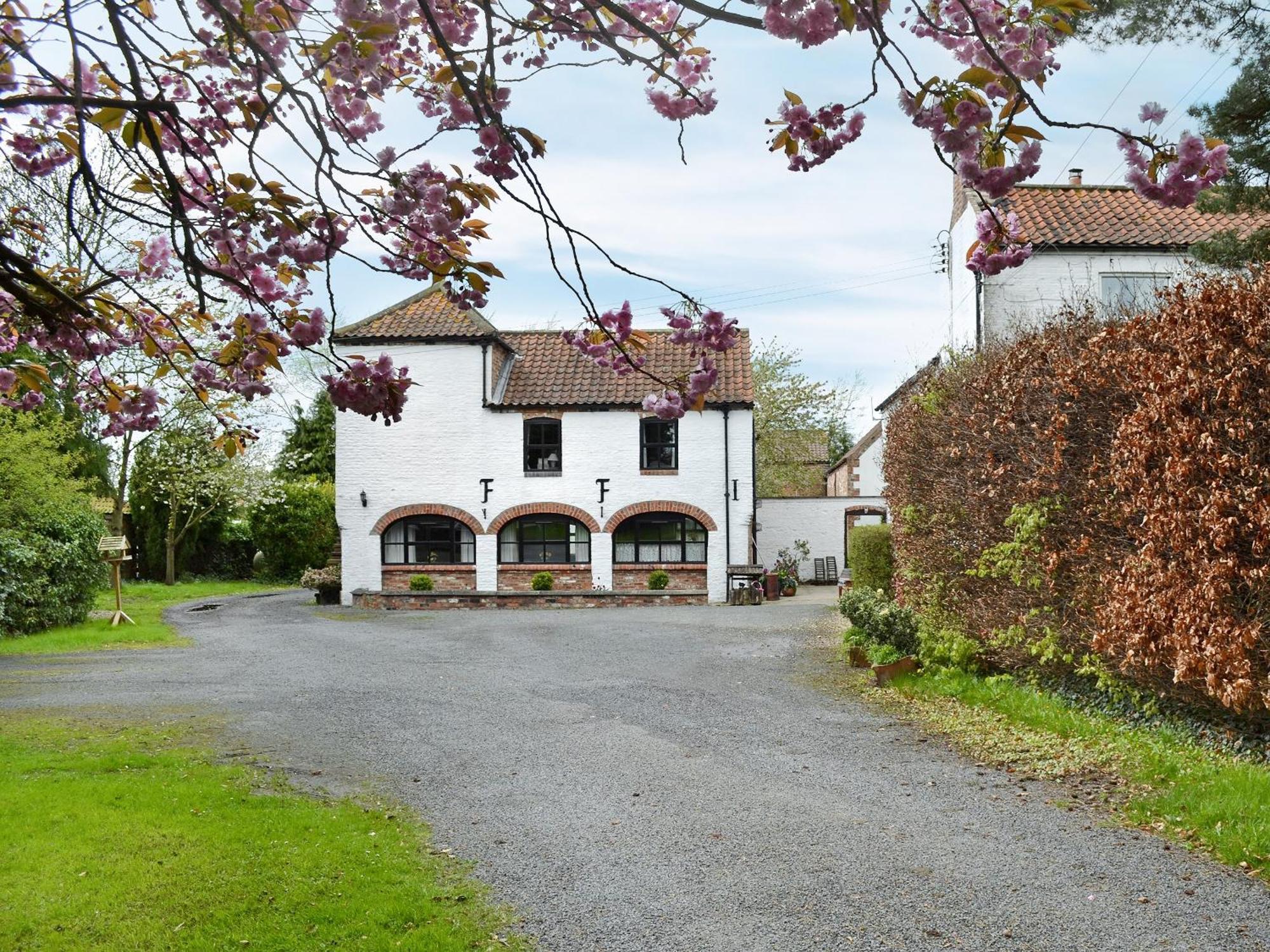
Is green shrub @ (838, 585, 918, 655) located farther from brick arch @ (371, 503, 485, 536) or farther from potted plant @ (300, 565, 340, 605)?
potted plant @ (300, 565, 340, 605)

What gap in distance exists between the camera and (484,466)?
84.4 ft

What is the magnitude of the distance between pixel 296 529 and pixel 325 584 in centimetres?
967

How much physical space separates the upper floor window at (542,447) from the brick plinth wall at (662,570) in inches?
118

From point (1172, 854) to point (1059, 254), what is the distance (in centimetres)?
1551

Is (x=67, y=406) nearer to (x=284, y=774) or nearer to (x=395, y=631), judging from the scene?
(x=395, y=631)

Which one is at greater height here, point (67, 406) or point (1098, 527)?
point (67, 406)

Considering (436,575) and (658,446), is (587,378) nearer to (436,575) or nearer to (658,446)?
(658,446)

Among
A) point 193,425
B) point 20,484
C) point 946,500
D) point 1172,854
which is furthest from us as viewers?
point 193,425

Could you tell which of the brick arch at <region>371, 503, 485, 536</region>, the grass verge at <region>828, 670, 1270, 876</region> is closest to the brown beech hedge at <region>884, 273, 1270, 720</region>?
the grass verge at <region>828, 670, 1270, 876</region>

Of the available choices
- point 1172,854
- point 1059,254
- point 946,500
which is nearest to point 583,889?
point 1172,854

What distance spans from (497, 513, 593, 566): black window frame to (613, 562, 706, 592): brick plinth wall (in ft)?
3.29

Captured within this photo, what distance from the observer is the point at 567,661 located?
1394 centimetres

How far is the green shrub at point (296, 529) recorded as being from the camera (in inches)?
1356

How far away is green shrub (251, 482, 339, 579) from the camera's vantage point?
34.4m
